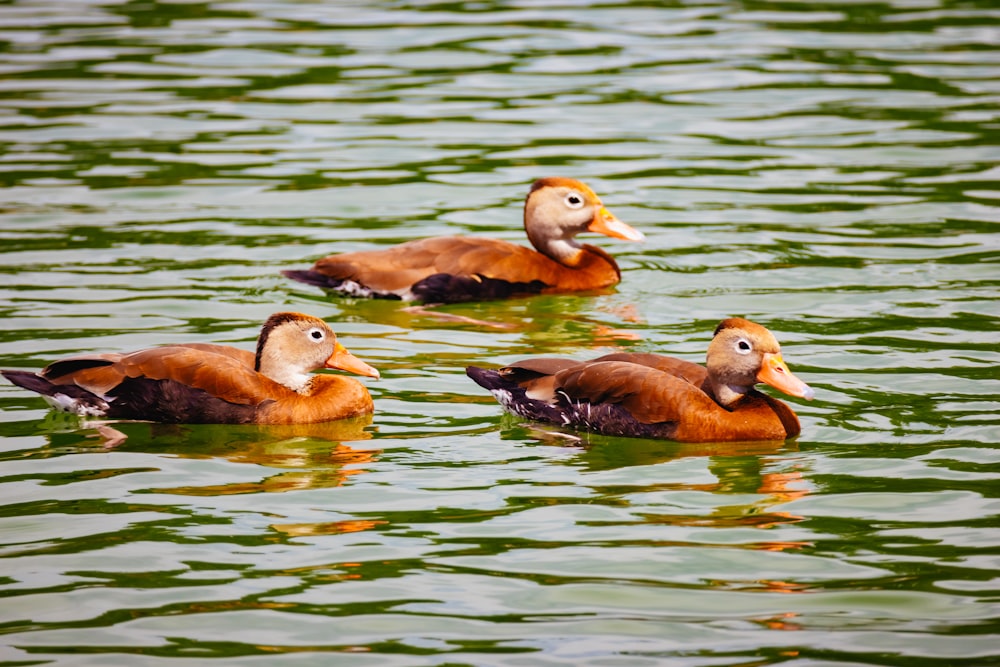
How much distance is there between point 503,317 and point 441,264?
1.99 ft

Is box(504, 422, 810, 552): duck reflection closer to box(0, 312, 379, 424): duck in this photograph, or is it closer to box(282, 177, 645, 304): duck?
box(0, 312, 379, 424): duck

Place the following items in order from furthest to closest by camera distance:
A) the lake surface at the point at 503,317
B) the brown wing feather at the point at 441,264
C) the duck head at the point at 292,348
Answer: the brown wing feather at the point at 441,264
the duck head at the point at 292,348
the lake surface at the point at 503,317

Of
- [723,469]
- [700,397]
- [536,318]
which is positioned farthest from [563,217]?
[723,469]

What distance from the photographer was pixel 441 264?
40.5 ft

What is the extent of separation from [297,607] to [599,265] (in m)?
6.57

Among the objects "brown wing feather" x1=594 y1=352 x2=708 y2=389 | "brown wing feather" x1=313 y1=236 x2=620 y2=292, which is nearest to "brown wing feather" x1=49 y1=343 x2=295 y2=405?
"brown wing feather" x1=594 y1=352 x2=708 y2=389

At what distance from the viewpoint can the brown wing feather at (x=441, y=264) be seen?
12.3 meters

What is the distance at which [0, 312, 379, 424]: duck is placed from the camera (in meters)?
9.38

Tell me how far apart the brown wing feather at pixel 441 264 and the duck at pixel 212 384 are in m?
2.58

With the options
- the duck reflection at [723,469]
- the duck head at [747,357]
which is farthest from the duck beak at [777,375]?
the duck reflection at [723,469]

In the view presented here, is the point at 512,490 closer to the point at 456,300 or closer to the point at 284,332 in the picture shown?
the point at 284,332

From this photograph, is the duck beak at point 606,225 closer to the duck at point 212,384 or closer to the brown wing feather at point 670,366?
the brown wing feather at point 670,366

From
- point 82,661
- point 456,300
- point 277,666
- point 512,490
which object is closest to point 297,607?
point 277,666

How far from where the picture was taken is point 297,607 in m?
6.89
